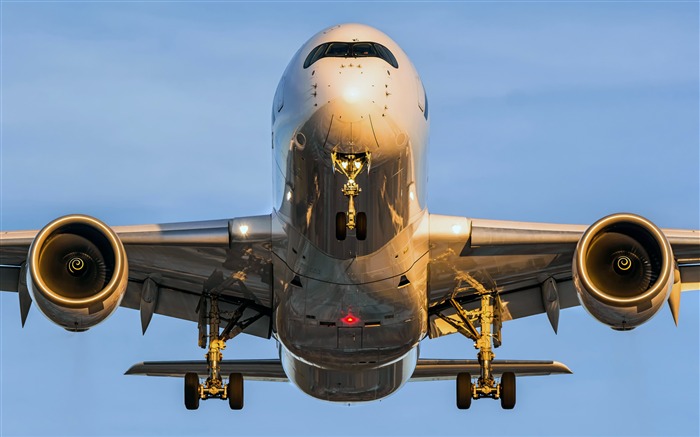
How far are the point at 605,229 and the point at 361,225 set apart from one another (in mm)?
4913

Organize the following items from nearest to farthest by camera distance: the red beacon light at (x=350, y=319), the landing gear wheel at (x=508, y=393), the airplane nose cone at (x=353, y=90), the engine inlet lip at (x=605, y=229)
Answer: the airplane nose cone at (x=353, y=90) < the engine inlet lip at (x=605, y=229) < the red beacon light at (x=350, y=319) < the landing gear wheel at (x=508, y=393)

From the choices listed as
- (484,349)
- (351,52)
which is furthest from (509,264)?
(351,52)

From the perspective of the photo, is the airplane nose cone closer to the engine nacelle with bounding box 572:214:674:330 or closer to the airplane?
the airplane

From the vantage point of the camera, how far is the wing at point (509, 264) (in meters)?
30.2

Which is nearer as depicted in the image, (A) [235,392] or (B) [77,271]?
(B) [77,271]

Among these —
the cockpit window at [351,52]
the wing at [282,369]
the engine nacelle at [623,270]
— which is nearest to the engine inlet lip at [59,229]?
the wing at [282,369]

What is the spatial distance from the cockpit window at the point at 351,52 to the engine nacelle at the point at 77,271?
524 centimetres

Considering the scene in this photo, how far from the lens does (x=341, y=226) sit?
27.4m

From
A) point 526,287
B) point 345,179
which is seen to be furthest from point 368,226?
point 526,287

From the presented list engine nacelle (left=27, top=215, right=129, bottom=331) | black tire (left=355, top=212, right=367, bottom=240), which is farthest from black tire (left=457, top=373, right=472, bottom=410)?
engine nacelle (left=27, top=215, right=129, bottom=331)

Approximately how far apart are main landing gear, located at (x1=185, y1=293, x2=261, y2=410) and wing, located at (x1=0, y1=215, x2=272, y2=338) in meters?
0.12

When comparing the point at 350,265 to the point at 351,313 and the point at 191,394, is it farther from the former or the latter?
the point at 191,394

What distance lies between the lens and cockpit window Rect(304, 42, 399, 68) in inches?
1053

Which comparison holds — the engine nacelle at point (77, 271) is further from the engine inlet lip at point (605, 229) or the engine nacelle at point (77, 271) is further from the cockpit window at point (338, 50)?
the engine inlet lip at point (605, 229)
